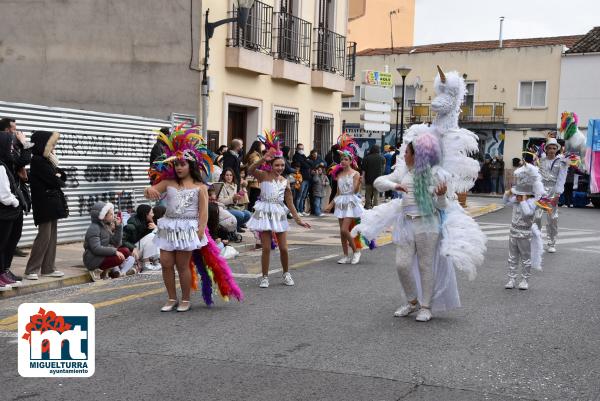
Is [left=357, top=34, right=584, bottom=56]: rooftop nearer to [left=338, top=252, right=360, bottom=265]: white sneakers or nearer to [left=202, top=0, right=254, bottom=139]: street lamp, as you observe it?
[left=202, top=0, right=254, bottom=139]: street lamp

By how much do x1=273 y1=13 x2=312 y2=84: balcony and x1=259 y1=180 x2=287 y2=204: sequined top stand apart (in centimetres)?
1193

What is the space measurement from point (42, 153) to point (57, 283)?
1.63m

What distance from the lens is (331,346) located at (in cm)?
671

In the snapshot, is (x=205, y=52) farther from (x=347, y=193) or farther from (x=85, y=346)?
(x=85, y=346)

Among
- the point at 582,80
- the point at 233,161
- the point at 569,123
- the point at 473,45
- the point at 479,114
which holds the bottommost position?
the point at 233,161

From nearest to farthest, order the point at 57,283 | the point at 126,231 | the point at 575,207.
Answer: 1. the point at 57,283
2. the point at 126,231
3. the point at 575,207

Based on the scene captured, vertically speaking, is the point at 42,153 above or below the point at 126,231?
above

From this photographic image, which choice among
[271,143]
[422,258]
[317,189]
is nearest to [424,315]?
[422,258]

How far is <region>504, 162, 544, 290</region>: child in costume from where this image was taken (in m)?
10.2

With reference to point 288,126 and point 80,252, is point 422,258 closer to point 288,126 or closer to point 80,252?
point 80,252

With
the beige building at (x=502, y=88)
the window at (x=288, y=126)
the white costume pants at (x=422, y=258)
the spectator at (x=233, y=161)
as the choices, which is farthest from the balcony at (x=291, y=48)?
the beige building at (x=502, y=88)

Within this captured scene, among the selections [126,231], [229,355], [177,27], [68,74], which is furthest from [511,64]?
[229,355]

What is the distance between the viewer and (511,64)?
4306cm

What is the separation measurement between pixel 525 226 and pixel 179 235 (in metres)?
4.62
